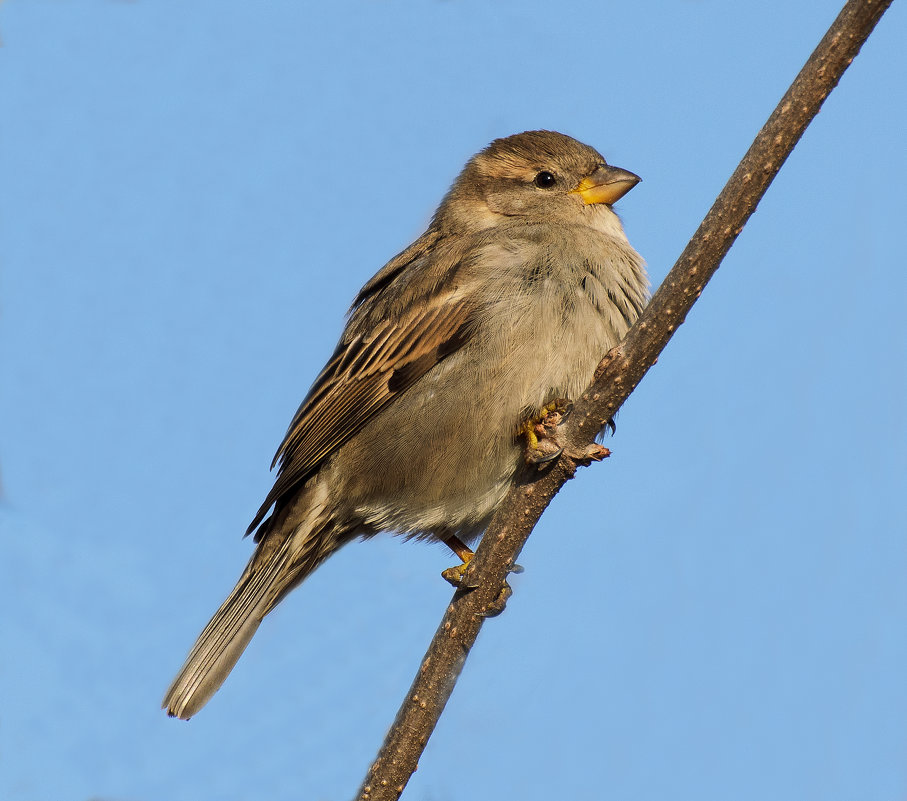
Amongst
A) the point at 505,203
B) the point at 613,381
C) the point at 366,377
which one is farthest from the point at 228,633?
the point at 505,203

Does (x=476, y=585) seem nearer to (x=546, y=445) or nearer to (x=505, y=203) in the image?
(x=546, y=445)

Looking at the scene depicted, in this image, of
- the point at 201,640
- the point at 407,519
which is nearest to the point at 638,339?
the point at 407,519

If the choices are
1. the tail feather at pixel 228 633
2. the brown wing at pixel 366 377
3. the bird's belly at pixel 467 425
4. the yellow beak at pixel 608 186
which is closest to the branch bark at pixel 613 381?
the bird's belly at pixel 467 425

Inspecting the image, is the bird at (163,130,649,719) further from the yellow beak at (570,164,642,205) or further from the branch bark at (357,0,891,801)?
the branch bark at (357,0,891,801)

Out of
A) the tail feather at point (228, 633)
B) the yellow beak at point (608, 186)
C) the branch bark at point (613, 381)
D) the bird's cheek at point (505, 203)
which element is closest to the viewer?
the branch bark at point (613, 381)

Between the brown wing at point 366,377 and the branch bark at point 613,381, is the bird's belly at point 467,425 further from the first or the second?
the branch bark at point 613,381

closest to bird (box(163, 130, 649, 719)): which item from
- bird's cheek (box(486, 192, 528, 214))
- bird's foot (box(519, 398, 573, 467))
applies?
bird's cheek (box(486, 192, 528, 214))
